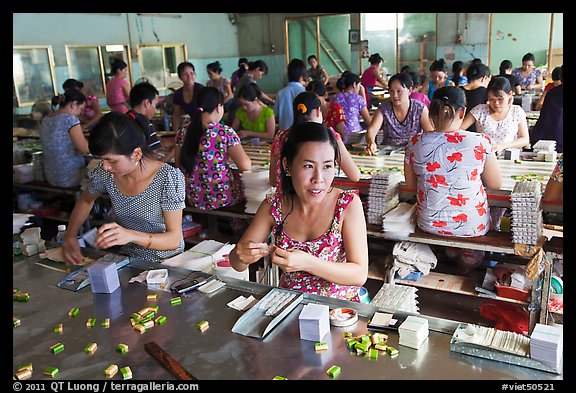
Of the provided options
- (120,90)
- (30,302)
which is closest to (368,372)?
(30,302)

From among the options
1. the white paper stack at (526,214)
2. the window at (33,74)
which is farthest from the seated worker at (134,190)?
the window at (33,74)

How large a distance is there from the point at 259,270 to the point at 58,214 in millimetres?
2944

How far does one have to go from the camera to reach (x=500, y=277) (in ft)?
10.5

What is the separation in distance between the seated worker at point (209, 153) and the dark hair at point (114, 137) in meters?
1.37

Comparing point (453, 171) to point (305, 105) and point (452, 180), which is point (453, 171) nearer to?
point (452, 180)

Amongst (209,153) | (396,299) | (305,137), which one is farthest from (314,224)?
(209,153)

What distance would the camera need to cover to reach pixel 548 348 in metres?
1.39

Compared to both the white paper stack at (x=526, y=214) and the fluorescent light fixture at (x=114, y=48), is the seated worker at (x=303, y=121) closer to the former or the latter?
the white paper stack at (x=526, y=214)

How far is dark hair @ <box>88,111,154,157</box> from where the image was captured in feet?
7.88

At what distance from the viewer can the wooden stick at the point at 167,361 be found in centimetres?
147

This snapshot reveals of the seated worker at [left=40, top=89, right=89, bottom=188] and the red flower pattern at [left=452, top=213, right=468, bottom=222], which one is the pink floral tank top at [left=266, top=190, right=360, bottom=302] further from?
the seated worker at [left=40, top=89, right=89, bottom=188]

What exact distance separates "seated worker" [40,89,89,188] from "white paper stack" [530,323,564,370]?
14.8ft

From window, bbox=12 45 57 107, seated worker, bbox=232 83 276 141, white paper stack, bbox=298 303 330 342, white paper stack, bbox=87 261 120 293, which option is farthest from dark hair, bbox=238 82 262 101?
window, bbox=12 45 57 107

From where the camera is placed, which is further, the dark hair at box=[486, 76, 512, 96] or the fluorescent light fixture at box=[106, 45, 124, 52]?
the fluorescent light fixture at box=[106, 45, 124, 52]
